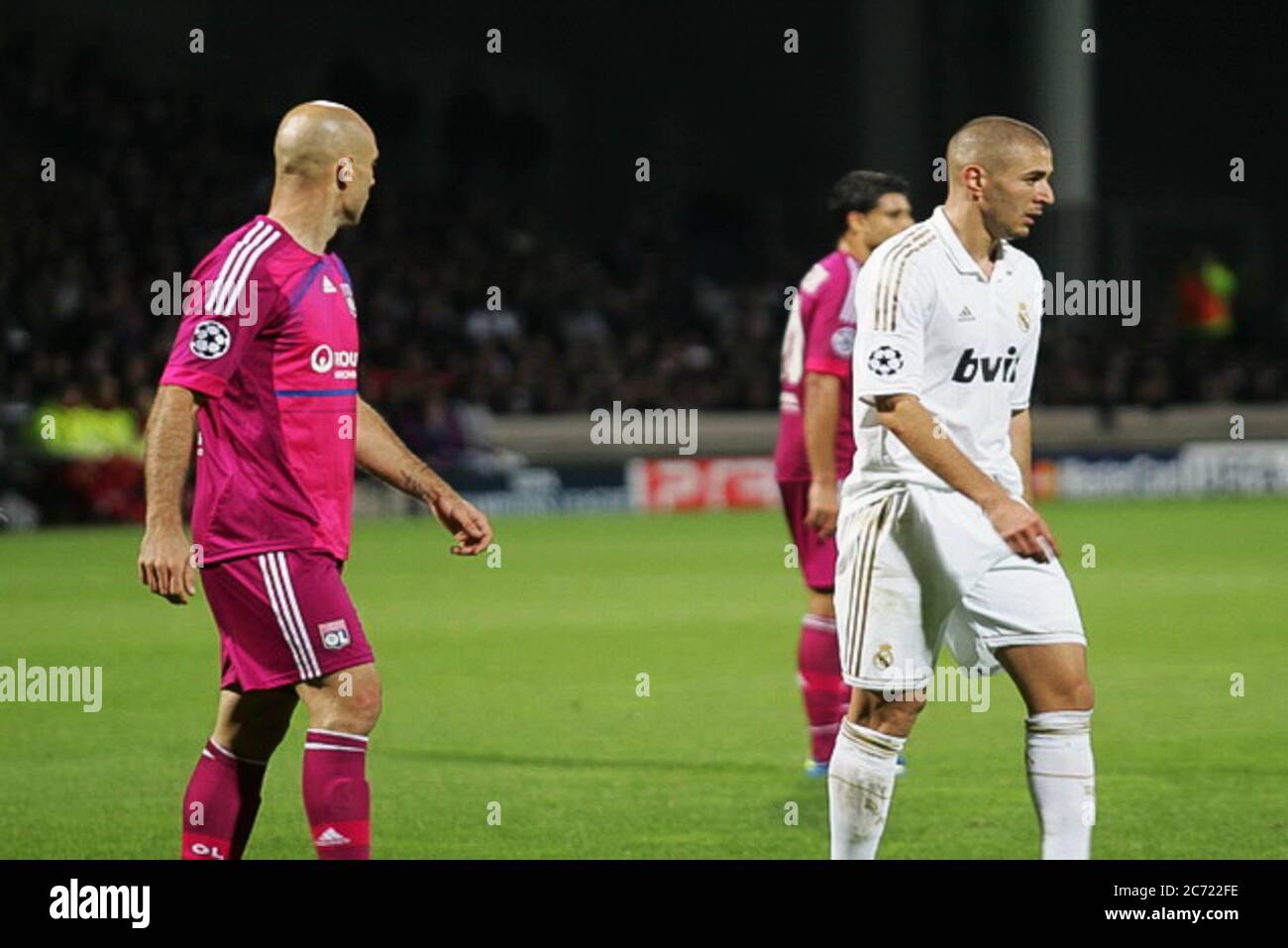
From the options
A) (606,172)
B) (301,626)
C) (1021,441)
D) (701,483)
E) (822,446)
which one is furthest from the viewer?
(606,172)

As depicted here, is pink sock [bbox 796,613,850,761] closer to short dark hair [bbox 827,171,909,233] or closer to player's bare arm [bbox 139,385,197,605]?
short dark hair [bbox 827,171,909,233]

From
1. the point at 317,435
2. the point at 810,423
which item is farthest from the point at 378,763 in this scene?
the point at 317,435

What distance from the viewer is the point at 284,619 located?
541 cm

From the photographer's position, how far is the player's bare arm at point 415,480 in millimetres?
5891

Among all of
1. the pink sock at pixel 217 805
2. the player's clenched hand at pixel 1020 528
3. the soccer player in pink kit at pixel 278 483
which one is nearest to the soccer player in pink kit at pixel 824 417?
the player's clenched hand at pixel 1020 528

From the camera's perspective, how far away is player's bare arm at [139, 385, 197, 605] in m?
5.20

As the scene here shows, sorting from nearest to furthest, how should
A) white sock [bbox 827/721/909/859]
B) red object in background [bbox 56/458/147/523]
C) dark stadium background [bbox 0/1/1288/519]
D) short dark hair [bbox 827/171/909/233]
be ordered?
white sock [bbox 827/721/909/859]
short dark hair [bbox 827/171/909/233]
red object in background [bbox 56/458/147/523]
dark stadium background [bbox 0/1/1288/519]

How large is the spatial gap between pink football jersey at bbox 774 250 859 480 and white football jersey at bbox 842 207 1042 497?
2.24m

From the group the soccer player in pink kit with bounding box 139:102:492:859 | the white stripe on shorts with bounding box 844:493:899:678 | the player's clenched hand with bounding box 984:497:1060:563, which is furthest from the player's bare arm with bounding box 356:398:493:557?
the player's clenched hand with bounding box 984:497:1060:563

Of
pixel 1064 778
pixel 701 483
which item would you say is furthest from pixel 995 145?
pixel 701 483

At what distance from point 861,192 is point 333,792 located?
150 inches

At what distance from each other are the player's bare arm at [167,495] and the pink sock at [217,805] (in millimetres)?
517

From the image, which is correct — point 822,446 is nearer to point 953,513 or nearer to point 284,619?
point 953,513
